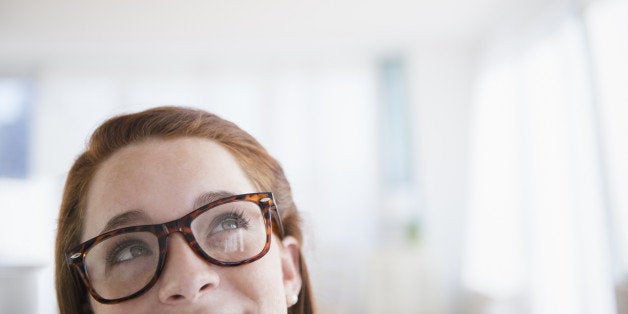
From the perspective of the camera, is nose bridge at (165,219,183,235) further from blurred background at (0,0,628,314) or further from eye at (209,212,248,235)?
blurred background at (0,0,628,314)

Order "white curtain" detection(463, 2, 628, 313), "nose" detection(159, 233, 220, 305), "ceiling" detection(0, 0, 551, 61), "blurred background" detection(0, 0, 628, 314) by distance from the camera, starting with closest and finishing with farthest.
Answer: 1. "nose" detection(159, 233, 220, 305)
2. "white curtain" detection(463, 2, 628, 313)
3. "blurred background" detection(0, 0, 628, 314)
4. "ceiling" detection(0, 0, 551, 61)

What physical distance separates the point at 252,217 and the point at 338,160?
4.66 meters

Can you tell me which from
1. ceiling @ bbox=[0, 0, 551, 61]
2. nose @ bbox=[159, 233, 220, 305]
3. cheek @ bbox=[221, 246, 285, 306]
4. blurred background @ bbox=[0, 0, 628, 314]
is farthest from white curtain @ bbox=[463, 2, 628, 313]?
nose @ bbox=[159, 233, 220, 305]

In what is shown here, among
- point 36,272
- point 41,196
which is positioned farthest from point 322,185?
point 36,272

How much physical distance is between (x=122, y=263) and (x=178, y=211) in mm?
105

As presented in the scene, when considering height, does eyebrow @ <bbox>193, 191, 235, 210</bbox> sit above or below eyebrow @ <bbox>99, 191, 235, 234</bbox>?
above

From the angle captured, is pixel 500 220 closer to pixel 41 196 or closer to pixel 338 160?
pixel 338 160

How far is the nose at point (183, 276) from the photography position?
0.67m

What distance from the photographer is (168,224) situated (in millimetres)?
699

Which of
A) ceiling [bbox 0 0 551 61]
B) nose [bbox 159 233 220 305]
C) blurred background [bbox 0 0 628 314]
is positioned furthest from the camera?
ceiling [bbox 0 0 551 61]

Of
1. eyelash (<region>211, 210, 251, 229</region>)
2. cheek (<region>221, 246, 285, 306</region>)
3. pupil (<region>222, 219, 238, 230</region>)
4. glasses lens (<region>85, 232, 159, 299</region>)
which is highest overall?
eyelash (<region>211, 210, 251, 229</region>)

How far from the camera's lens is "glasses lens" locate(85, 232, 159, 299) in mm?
690

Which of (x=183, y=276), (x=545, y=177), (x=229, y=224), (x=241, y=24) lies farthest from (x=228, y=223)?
(x=241, y=24)

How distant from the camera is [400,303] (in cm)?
479
